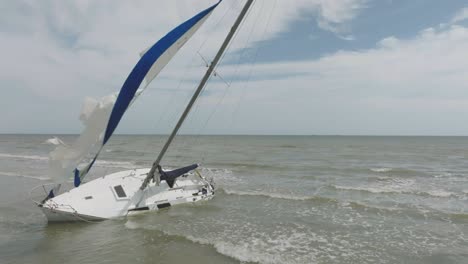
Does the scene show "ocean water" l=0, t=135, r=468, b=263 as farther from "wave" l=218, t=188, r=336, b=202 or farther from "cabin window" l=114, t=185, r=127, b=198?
"cabin window" l=114, t=185, r=127, b=198

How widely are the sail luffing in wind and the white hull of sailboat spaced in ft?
12.7

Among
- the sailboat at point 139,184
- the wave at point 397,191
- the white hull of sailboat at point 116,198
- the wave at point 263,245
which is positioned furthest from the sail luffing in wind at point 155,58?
the wave at point 397,191

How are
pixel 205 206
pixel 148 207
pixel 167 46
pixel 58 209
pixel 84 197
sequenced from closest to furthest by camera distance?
pixel 167 46, pixel 58 209, pixel 84 197, pixel 148 207, pixel 205 206

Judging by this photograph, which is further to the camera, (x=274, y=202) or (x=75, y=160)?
(x=274, y=202)

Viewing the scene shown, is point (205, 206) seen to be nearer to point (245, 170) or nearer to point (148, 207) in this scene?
point (148, 207)

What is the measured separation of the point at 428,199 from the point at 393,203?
2.60 m

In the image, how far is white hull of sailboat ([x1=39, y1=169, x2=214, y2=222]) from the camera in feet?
41.1

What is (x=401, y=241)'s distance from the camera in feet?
37.7

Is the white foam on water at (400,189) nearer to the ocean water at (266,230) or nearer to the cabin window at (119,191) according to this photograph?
the ocean water at (266,230)

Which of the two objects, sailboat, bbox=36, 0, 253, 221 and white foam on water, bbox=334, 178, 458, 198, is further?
white foam on water, bbox=334, 178, 458, 198

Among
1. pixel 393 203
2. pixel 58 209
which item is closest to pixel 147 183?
pixel 58 209

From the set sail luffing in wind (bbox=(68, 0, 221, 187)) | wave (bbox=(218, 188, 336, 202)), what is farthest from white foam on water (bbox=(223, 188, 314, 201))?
sail luffing in wind (bbox=(68, 0, 221, 187))

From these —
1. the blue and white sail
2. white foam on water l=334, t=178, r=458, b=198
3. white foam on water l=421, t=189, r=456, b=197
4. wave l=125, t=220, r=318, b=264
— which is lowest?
white foam on water l=421, t=189, r=456, b=197

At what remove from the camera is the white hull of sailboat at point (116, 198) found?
1254 cm
